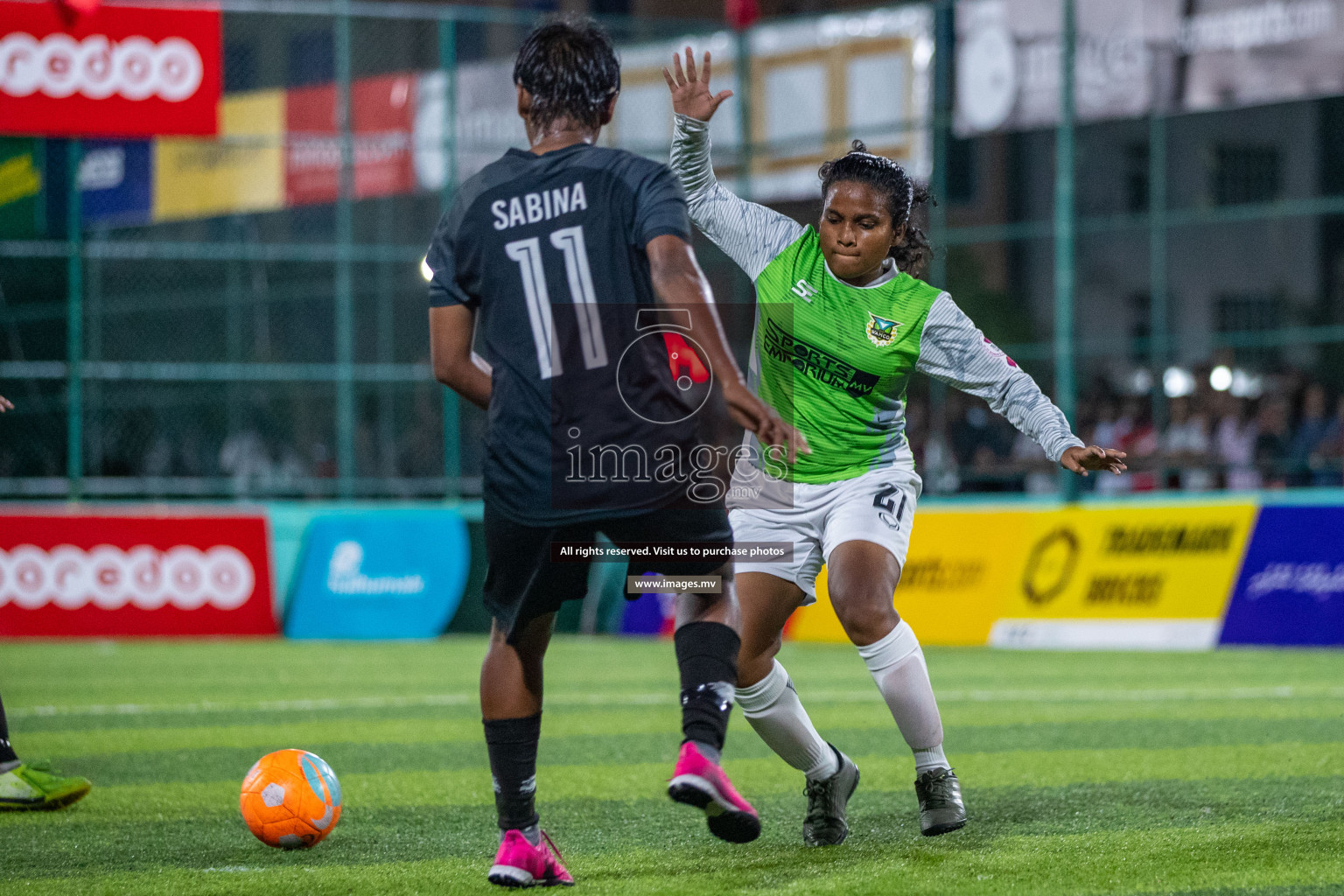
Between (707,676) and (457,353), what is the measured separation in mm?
1010

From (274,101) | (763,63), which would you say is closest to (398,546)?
(763,63)

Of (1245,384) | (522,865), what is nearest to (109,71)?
(1245,384)

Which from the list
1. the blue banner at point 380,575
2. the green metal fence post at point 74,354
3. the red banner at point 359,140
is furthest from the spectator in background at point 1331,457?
the green metal fence post at point 74,354

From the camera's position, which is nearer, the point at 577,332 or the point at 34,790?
the point at 577,332

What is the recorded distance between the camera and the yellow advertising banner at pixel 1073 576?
12.1 m

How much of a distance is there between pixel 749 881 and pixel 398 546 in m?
11.0

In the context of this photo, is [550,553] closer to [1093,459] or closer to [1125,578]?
[1093,459]

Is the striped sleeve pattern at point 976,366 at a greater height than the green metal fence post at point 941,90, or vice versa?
the green metal fence post at point 941,90

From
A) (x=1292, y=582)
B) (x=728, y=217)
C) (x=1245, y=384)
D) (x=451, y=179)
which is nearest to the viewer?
(x=728, y=217)

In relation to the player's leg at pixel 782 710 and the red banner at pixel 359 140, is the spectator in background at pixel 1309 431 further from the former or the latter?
the player's leg at pixel 782 710

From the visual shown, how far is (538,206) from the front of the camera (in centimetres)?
394

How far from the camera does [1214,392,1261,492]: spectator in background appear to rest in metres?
14.6

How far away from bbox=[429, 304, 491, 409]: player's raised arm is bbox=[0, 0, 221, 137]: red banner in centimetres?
1165

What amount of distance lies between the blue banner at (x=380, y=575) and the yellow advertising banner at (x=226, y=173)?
772cm
